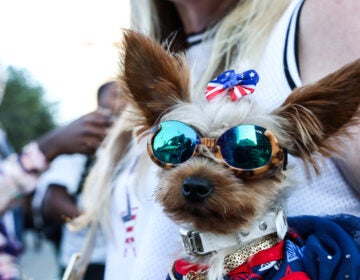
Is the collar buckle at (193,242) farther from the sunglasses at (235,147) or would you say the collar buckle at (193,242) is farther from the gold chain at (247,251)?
the sunglasses at (235,147)

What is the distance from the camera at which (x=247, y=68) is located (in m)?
1.71

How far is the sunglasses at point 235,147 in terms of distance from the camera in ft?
4.52

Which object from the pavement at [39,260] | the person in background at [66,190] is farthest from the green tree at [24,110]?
the person in background at [66,190]

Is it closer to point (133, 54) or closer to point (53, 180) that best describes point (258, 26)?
point (133, 54)

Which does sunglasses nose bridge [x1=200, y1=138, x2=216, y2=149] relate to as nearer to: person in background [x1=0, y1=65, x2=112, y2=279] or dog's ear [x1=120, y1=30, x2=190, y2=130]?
dog's ear [x1=120, y1=30, x2=190, y2=130]

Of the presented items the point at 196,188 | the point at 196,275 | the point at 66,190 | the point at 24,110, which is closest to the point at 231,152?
the point at 196,188

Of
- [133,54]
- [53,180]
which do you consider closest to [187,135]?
[133,54]

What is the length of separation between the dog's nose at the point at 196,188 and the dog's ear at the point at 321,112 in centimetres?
25

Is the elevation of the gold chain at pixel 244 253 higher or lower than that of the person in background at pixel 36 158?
higher

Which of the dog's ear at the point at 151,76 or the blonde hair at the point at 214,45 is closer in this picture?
the dog's ear at the point at 151,76

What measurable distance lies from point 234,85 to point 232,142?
0.67 feet

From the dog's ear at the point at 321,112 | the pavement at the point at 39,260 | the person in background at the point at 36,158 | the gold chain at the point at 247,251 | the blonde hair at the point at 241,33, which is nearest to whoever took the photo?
the dog's ear at the point at 321,112

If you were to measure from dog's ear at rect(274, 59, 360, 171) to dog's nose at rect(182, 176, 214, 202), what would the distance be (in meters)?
0.25

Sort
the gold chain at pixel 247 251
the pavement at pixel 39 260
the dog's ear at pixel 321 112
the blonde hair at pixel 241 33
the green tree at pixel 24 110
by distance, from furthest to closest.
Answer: the green tree at pixel 24 110
the pavement at pixel 39 260
the blonde hair at pixel 241 33
the gold chain at pixel 247 251
the dog's ear at pixel 321 112
